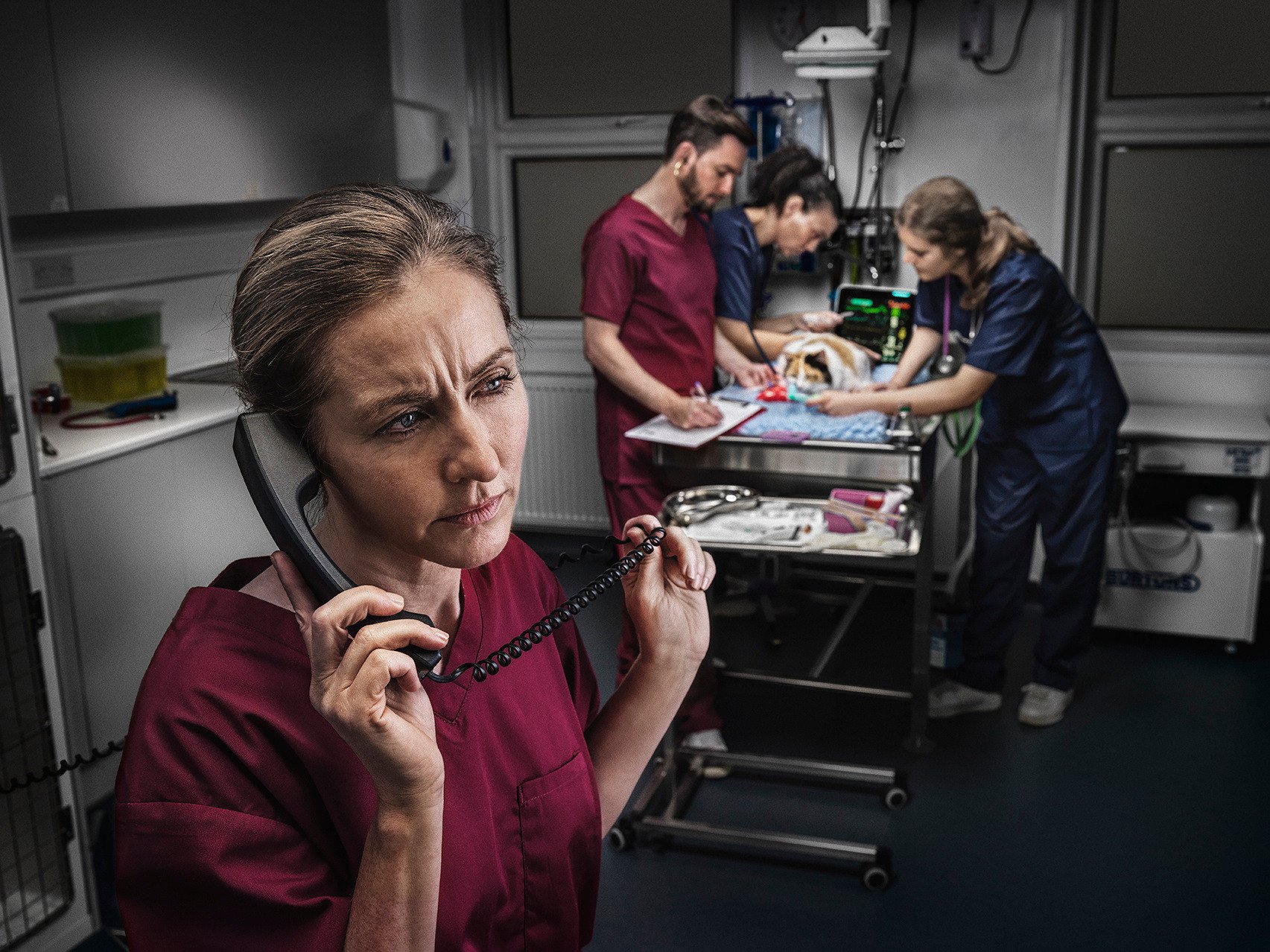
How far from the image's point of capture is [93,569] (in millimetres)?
2812

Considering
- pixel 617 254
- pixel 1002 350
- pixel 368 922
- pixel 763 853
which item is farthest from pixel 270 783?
pixel 1002 350

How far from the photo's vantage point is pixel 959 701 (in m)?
3.48

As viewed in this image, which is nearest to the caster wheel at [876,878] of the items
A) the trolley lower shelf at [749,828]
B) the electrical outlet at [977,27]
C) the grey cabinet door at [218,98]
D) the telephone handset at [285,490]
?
the trolley lower shelf at [749,828]

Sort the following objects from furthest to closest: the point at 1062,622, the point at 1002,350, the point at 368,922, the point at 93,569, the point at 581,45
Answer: the point at 581,45 → the point at 1062,622 → the point at 1002,350 → the point at 93,569 → the point at 368,922

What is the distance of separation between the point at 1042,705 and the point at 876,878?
1031 millimetres

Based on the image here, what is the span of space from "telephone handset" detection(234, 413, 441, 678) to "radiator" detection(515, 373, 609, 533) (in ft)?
12.8

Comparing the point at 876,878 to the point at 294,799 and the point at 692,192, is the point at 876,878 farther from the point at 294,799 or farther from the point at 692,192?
the point at 294,799

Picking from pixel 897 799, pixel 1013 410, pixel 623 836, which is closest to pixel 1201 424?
pixel 1013 410

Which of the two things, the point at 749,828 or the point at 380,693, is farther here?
the point at 749,828

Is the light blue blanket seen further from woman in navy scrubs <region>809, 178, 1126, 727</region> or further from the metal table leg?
the metal table leg

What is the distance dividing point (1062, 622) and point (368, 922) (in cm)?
297

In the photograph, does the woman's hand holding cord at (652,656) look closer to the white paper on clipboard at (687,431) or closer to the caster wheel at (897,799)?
the white paper on clipboard at (687,431)

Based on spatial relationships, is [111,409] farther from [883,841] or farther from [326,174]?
[883,841]

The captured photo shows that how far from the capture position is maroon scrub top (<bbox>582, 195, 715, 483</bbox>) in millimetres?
3100
